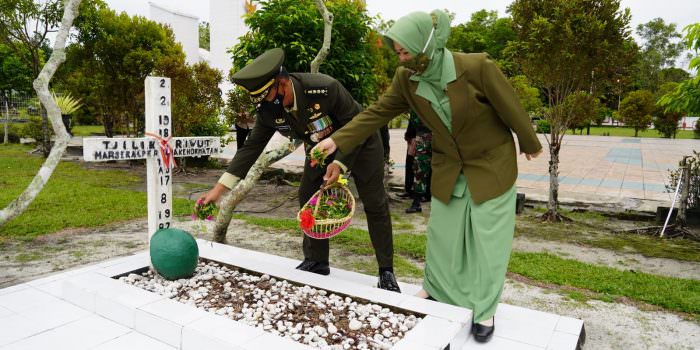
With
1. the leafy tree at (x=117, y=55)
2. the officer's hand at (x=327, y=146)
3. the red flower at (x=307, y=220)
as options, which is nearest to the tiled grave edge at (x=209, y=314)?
the red flower at (x=307, y=220)

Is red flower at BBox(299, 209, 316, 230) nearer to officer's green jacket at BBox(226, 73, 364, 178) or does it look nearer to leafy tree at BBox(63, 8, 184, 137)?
officer's green jacket at BBox(226, 73, 364, 178)

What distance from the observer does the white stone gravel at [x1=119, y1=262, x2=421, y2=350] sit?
314 cm

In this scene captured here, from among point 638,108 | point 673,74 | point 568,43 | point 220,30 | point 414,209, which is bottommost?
point 414,209

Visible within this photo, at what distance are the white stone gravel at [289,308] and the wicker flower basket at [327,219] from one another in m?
0.51

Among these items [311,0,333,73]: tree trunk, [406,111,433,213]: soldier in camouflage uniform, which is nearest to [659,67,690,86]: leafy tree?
[406,111,433,213]: soldier in camouflage uniform

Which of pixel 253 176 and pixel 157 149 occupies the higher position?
pixel 157 149

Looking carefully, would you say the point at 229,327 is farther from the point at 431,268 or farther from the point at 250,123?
the point at 250,123

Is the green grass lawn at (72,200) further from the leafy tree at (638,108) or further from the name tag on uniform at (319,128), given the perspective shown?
the leafy tree at (638,108)

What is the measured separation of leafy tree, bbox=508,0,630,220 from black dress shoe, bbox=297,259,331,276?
4.56 metres

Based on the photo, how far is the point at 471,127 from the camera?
3.15 m

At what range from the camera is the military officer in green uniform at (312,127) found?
11.7ft

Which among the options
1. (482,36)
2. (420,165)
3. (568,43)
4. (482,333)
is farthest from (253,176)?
(482,36)

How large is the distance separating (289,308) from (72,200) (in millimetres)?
7010

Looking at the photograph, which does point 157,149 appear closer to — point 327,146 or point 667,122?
point 327,146
